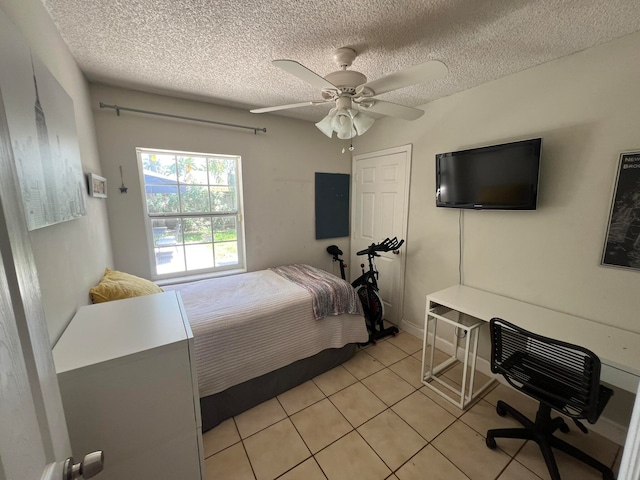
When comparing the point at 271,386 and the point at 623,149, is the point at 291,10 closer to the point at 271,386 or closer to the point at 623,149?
the point at 623,149

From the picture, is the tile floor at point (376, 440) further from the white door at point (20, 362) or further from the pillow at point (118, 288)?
the white door at point (20, 362)

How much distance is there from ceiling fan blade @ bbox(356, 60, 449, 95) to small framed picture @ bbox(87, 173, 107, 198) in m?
1.83

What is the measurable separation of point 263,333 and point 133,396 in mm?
991

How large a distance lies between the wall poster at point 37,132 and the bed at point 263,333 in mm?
1011

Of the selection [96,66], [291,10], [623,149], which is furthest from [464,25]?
[96,66]

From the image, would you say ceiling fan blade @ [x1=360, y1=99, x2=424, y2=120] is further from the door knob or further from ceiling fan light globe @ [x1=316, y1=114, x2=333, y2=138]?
the door knob

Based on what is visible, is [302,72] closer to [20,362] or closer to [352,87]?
[352,87]

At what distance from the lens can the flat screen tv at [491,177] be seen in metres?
1.78

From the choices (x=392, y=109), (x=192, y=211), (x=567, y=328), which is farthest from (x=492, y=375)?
(x=192, y=211)

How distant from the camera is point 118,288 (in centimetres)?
158

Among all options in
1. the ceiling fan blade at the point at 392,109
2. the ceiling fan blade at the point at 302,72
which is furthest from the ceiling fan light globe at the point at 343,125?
the ceiling fan blade at the point at 302,72

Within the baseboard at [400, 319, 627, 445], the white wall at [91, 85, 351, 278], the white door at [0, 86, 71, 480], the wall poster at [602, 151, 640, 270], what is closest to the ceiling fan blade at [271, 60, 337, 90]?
the white door at [0, 86, 71, 480]

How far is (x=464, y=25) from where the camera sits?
1391 mm

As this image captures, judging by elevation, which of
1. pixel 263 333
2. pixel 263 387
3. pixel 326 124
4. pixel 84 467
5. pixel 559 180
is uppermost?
pixel 326 124
